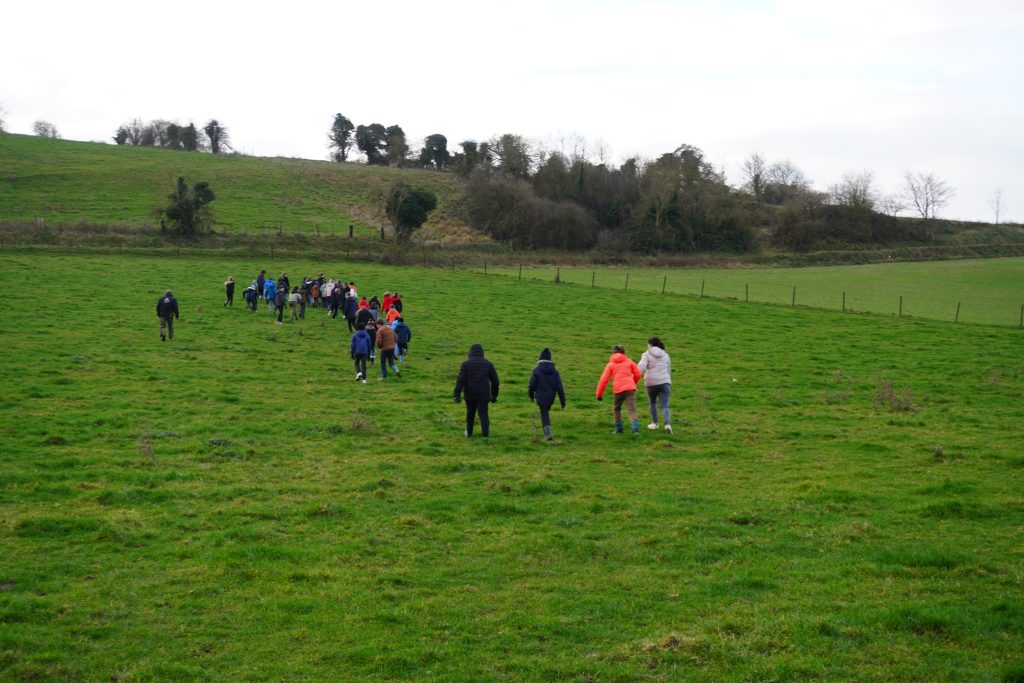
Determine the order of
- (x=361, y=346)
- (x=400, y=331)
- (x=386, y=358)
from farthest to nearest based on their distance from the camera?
(x=400, y=331)
(x=386, y=358)
(x=361, y=346)

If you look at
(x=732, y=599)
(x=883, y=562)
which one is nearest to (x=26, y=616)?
(x=732, y=599)

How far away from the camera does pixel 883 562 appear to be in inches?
403

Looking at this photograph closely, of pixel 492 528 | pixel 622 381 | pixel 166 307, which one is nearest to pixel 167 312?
pixel 166 307

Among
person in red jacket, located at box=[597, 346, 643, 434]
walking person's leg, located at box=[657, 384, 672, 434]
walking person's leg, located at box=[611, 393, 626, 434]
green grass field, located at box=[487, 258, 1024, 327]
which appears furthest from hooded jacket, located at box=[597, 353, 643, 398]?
green grass field, located at box=[487, 258, 1024, 327]

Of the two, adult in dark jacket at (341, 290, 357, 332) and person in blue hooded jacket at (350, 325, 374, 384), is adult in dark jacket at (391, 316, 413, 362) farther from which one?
adult in dark jacket at (341, 290, 357, 332)

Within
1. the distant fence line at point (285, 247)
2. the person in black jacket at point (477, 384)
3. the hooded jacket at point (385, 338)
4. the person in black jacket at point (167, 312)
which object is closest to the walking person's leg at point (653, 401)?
the person in black jacket at point (477, 384)

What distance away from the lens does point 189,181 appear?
8650 cm

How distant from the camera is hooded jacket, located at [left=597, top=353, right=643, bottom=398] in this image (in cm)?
1822

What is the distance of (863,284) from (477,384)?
48.8 m

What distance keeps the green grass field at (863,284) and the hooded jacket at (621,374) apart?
29992 mm

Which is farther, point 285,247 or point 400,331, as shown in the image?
point 285,247

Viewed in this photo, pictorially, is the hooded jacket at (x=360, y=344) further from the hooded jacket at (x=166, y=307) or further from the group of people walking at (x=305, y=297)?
the hooded jacket at (x=166, y=307)

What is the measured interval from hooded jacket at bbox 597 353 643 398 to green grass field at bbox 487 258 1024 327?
98.4ft

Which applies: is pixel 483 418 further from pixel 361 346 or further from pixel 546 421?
pixel 361 346
